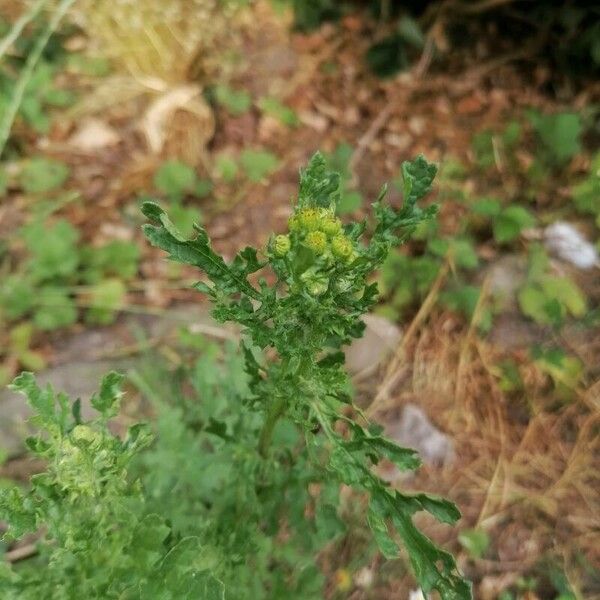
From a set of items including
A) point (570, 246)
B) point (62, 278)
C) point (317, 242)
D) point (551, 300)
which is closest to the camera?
point (317, 242)

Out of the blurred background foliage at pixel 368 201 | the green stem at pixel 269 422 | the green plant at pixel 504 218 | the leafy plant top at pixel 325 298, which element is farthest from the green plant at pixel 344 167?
the leafy plant top at pixel 325 298

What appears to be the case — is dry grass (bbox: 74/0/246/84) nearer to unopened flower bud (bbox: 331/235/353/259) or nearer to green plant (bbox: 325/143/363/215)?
green plant (bbox: 325/143/363/215)

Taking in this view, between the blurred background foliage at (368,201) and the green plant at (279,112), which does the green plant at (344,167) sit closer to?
the blurred background foliage at (368,201)

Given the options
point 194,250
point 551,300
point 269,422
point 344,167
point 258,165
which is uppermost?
point 194,250

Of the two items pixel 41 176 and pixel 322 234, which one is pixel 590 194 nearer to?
pixel 322 234

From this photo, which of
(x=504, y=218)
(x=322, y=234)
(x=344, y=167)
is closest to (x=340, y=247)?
(x=322, y=234)

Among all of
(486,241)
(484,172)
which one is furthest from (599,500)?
(484,172)
